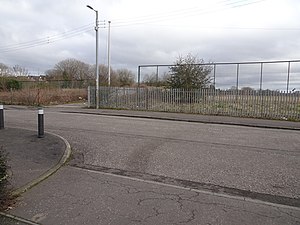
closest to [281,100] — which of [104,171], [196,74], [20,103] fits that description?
[196,74]

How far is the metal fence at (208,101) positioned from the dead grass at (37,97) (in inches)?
268

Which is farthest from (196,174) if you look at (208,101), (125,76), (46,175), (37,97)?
(125,76)

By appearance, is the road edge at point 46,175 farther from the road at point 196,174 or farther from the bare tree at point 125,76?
the bare tree at point 125,76

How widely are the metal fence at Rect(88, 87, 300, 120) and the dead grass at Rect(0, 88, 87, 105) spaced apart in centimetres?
681

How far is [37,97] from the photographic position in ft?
87.5

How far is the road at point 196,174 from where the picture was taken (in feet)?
12.8

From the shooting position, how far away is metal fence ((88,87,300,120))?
17.4 m

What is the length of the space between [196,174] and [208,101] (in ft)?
46.9

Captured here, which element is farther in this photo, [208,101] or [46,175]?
[208,101]

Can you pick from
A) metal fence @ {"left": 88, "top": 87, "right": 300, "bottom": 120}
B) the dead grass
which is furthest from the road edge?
the dead grass

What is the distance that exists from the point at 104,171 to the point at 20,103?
81.8 ft

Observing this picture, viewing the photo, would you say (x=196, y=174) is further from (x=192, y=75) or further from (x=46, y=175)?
(x=192, y=75)

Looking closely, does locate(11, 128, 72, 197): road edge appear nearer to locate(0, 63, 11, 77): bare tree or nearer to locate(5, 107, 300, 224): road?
locate(5, 107, 300, 224): road

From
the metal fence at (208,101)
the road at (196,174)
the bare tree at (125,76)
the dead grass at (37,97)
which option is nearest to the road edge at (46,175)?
the road at (196,174)
